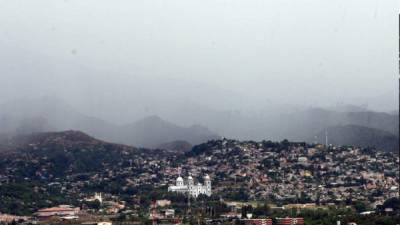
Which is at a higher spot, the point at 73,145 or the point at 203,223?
the point at 73,145

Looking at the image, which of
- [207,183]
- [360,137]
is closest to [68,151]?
[207,183]

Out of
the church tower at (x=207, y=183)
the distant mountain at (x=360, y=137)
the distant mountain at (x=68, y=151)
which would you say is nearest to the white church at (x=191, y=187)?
the church tower at (x=207, y=183)

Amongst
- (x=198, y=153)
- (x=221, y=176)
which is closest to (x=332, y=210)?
(x=221, y=176)

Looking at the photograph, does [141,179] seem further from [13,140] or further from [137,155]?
[13,140]

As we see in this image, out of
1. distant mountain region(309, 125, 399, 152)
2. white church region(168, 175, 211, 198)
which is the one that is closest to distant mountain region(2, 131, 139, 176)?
white church region(168, 175, 211, 198)

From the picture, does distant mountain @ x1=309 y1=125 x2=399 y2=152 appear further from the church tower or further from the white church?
the white church

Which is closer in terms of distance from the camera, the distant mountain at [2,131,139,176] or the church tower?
the church tower
